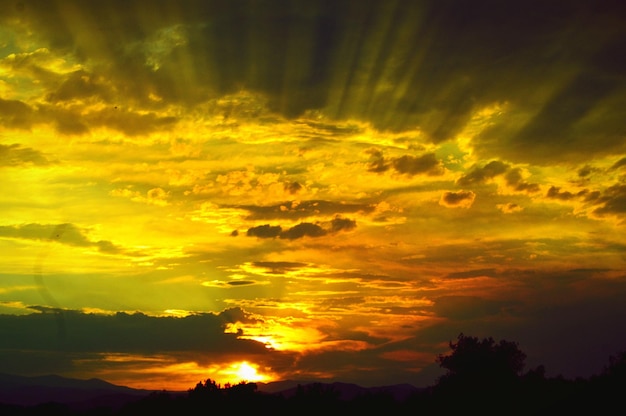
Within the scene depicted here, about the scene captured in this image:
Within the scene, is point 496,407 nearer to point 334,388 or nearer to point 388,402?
point 388,402

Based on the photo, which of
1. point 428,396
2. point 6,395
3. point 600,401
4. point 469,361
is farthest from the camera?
point 6,395

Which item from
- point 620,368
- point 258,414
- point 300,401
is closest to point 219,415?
point 258,414

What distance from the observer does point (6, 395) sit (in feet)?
635

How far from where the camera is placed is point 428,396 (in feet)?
249

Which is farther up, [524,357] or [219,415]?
[524,357]

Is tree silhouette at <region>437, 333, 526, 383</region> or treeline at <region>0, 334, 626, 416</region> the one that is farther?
tree silhouette at <region>437, 333, 526, 383</region>

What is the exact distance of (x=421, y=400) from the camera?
7344cm

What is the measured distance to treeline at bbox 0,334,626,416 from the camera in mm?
60688

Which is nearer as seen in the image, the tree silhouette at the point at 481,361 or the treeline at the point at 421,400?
the treeline at the point at 421,400

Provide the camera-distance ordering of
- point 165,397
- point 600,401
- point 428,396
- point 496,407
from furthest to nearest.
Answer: point 428,396 → point 165,397 → point 496,407 → point 600,401

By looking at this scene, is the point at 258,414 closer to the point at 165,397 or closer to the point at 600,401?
the point at 165,397

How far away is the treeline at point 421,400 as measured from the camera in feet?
199

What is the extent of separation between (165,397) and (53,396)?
470 ft

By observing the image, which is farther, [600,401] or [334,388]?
[334,388]
